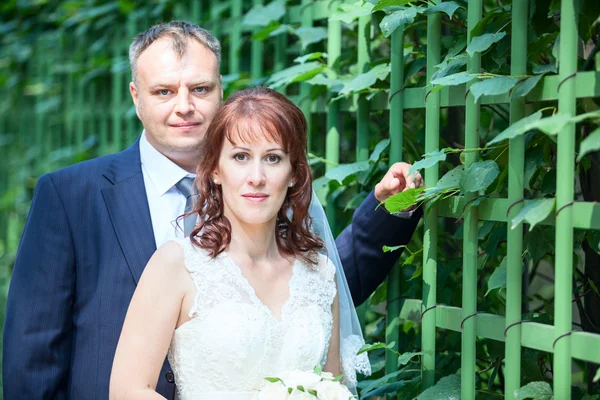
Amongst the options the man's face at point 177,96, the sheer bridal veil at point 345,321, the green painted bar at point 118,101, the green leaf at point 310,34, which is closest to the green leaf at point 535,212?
the sheer bridal veil at point 345,321

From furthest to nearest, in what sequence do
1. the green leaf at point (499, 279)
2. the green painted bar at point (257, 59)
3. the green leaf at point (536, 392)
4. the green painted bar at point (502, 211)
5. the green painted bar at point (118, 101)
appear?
the green painted bar at point (118, 101) < the green painted bar at point (257, 59) < the green leaf at point (499, 279) < the green leaf at point (536, 392) < the green painted bar at point (502, 211)

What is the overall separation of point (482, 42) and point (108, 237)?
1.27m

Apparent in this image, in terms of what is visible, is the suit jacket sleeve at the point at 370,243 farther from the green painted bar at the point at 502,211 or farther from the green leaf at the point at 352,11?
the green leaf at the point at 352,11

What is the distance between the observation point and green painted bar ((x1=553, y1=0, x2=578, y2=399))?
164 cm

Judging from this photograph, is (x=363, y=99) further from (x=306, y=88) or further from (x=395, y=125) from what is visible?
(x=306, y=88)

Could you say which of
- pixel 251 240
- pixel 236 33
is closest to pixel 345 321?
pixel 251 240

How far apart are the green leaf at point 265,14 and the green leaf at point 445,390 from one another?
1.58m

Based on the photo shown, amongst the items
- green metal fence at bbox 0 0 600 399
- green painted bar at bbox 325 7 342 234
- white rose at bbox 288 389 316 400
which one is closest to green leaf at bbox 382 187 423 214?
green metal fence at bbox 0 0 600 399

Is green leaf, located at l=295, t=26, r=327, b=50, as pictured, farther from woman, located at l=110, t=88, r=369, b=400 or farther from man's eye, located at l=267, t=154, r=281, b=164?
man's eye, located at l=267, t=154, r=281, b=164

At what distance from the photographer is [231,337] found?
2.06 metres

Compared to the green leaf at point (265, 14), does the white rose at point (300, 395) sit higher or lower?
lower

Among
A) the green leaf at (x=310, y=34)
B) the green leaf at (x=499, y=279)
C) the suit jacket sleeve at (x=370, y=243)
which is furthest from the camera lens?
the green leaf at (x=310, y=34)

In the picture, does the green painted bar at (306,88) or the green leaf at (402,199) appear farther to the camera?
the green painted bar at (306,88)

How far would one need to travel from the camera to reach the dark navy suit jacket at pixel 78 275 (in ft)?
7.88
